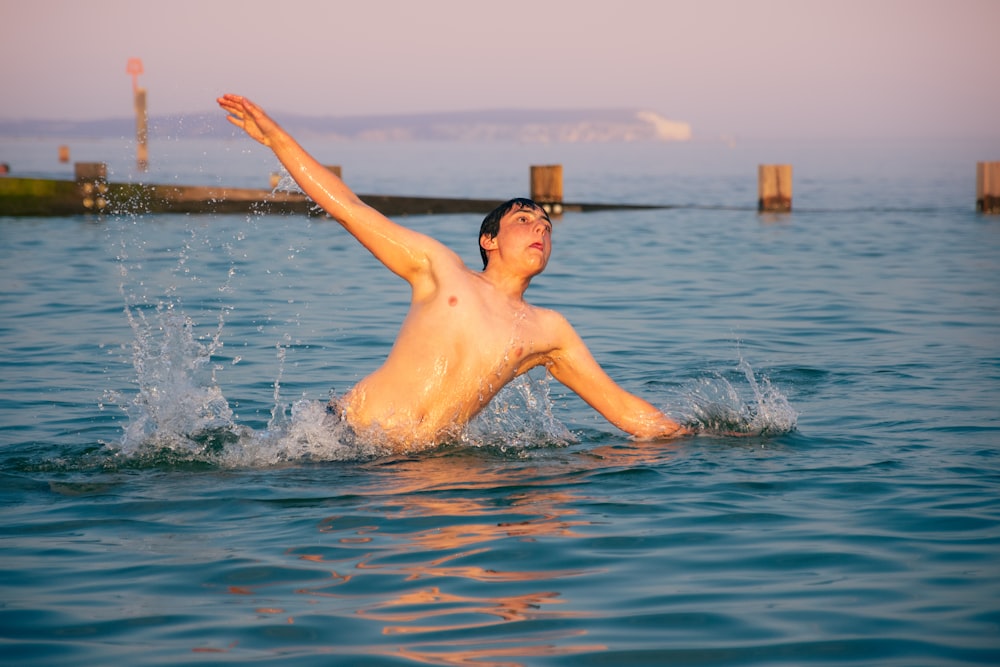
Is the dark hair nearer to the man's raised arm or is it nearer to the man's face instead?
the man's face

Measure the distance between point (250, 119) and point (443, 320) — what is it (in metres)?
1.44

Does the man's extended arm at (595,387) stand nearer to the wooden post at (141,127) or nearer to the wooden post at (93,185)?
the wooden post at (93,185)

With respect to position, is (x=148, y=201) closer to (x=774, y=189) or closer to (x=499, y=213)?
(x=774, y=189)

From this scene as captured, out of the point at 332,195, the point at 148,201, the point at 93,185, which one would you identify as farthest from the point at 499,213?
the point at 93,185

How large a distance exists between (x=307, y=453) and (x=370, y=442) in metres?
0.35

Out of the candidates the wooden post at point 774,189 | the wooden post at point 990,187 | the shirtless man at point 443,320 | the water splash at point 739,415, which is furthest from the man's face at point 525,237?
the wooden post at point 990,187

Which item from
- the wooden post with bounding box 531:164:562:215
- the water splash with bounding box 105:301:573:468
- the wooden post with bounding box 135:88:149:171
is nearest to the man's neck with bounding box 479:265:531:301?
the water splash with bounding box 105:301:573:468

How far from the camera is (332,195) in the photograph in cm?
639

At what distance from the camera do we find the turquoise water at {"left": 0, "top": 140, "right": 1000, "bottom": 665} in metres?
4.31

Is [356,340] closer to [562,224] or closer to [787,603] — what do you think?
[787,603]

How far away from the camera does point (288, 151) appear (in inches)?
250

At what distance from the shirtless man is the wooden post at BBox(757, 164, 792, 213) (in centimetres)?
2115

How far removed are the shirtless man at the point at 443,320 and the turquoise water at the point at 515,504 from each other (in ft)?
0.87

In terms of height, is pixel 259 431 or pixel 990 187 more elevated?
pixel 990 187
